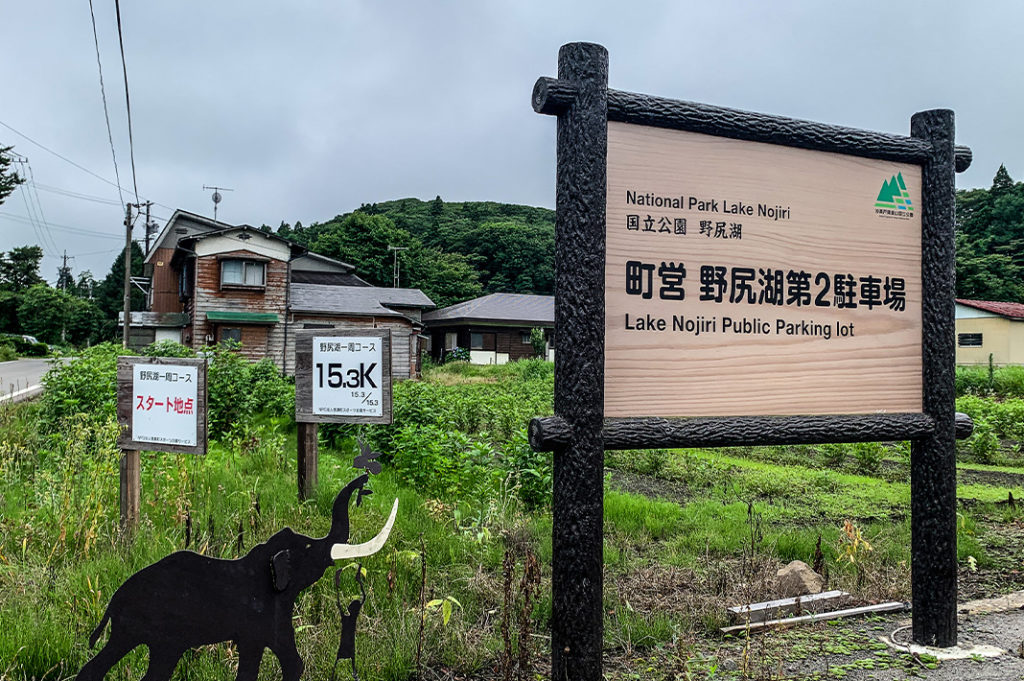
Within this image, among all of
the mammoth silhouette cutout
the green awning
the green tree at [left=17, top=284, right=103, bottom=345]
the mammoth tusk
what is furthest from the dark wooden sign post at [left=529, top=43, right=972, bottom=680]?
the green tree at [left=17, top=284, right=103, bottom=345]

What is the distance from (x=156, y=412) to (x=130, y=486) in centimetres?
47

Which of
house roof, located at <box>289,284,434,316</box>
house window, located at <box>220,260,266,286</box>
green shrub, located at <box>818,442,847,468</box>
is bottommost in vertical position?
green shrub, located at <box>818,442,847,468</box>

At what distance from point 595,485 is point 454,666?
104cm

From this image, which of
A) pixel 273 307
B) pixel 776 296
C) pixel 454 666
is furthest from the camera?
pixel 273 307

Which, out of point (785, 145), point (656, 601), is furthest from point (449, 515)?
point (785, 145)

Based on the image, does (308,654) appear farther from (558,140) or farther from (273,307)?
(273,307)

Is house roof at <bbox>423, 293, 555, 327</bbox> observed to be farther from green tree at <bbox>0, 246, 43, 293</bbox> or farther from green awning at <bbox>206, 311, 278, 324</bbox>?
green tree at <bbox>0, 246, 43, 293</bbox>

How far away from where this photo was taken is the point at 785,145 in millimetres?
3412

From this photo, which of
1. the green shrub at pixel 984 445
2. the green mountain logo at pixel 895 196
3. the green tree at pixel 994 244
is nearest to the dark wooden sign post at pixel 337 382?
the green mountain logo at pixel 895 196

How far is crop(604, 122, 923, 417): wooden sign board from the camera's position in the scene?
3.06m

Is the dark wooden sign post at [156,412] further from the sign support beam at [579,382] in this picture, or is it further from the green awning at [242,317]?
the green awning at [242,317]

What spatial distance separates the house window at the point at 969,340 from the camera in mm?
31391

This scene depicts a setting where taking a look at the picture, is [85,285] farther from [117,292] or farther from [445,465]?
[445,465]

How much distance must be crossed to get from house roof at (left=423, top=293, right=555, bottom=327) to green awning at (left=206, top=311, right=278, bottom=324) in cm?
1228
